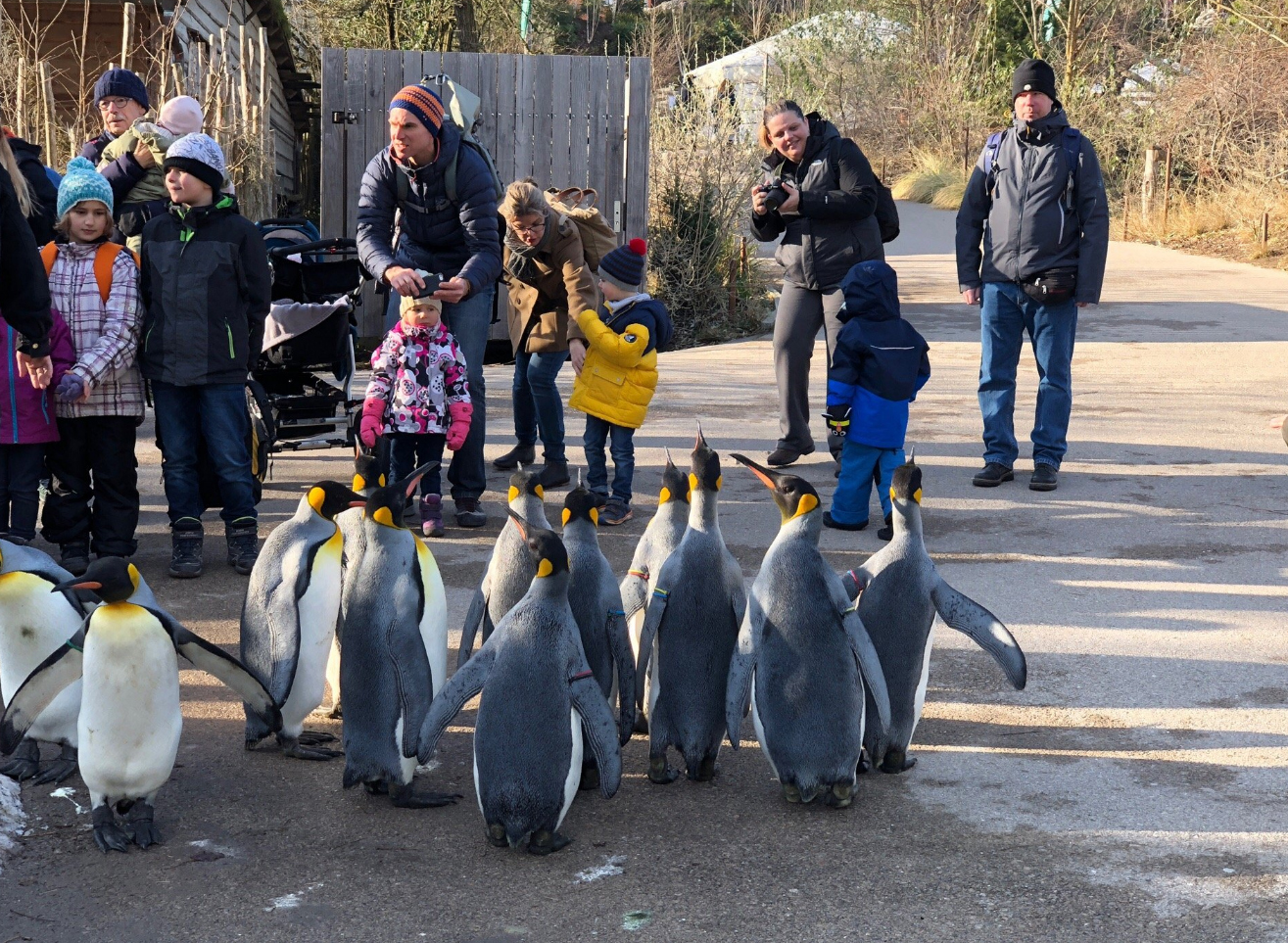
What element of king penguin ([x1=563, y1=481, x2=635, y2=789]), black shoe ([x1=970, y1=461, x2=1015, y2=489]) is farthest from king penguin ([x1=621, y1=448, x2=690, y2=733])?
black shoe ([x1=970, y1=461, x2=1015, y2=489])

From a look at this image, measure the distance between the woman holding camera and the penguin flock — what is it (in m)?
3.15

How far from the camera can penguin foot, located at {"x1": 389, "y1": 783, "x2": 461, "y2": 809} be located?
11.3 feet

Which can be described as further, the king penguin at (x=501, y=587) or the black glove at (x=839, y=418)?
the black glove at (x=839, y=418)

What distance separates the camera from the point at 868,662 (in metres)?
3.48

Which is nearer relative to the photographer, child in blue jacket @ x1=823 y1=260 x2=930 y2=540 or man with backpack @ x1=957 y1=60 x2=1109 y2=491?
child in blue jacket @ x1=823 y1=260 x2=930 y2=540

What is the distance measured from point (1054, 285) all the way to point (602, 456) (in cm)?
246

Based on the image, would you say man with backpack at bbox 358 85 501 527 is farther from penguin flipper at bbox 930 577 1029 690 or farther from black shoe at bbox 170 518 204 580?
penguin flipper at bbox 930 577 1029 690

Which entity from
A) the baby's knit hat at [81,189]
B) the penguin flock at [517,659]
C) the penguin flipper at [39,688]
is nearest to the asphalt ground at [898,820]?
the penguin flock at [517,659]

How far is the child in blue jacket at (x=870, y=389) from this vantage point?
5.90 meters

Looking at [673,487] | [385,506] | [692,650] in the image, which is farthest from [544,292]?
[692,650]

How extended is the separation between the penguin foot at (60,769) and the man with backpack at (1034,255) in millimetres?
4683

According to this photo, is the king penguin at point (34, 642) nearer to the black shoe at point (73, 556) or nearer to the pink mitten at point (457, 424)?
the black shoe at point (73, 556)

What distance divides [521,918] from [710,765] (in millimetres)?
883

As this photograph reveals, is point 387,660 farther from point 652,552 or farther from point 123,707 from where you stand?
point 652,552
